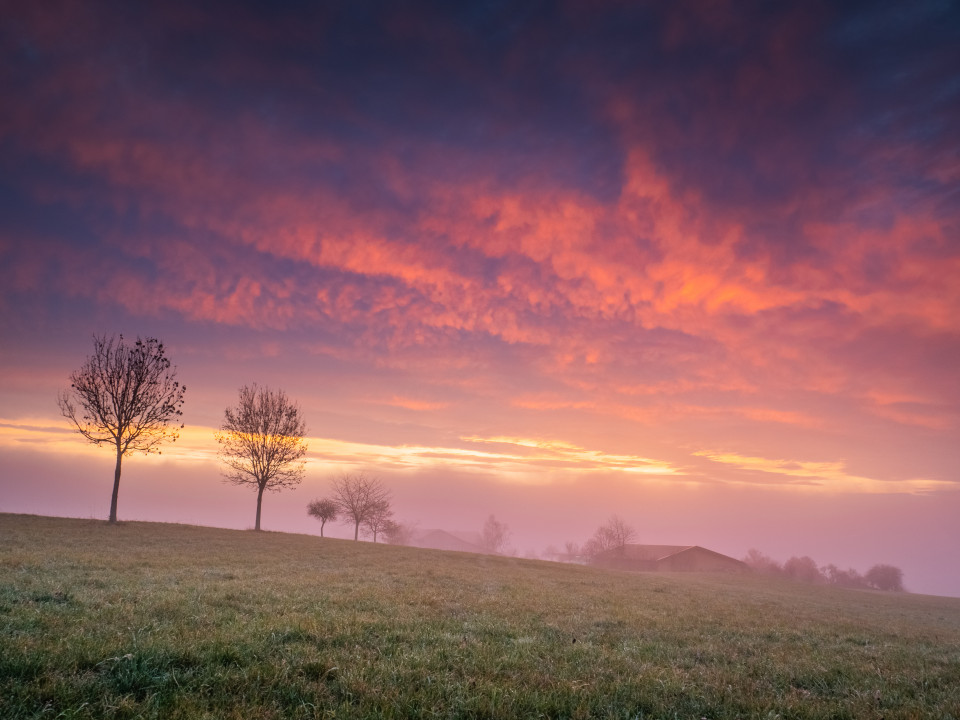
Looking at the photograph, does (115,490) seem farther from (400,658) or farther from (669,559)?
(669,559)

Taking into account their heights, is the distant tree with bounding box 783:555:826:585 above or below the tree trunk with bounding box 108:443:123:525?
below

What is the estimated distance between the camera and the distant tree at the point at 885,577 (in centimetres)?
15700

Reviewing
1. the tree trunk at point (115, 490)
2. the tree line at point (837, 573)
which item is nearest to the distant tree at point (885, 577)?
the tree line at point (837, 573)

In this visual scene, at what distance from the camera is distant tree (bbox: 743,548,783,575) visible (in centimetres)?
16212

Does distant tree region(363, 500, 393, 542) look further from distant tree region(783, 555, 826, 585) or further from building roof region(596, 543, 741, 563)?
distant tree region(783, 555, 826, 585)

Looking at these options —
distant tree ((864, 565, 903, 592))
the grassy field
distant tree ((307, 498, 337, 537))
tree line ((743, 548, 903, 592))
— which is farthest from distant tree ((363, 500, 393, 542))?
distant tree ((864, 565, 903, 592))

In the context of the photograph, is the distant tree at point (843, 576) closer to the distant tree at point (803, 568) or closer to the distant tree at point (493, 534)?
the distant tree at point (803, 568)

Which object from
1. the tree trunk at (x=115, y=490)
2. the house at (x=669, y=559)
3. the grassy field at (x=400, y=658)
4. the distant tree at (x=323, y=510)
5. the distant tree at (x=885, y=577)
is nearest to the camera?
the grassy field at (x=400, y=658)

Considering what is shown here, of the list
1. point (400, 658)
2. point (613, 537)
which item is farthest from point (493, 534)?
point (400, 658)

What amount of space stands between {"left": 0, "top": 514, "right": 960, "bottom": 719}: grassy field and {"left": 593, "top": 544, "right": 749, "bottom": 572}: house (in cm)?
11620

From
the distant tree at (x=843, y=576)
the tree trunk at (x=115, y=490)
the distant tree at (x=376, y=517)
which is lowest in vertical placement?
the distant tree at (x=843, y=576)

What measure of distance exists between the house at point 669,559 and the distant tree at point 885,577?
64375 mm

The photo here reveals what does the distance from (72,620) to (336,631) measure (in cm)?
472

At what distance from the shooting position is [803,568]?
162 metres
